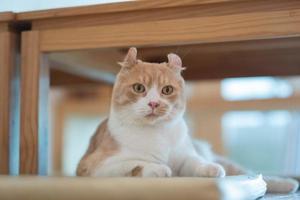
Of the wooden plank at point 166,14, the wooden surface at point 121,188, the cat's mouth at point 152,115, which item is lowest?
the wooden surface at point 121,188

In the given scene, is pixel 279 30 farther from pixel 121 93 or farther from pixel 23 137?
pixel 23 137

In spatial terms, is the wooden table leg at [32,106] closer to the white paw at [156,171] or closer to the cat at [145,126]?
the cat at [145,126]

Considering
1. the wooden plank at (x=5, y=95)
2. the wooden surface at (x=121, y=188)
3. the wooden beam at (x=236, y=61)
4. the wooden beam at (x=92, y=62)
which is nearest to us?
the wooden surface at (x=121, y=188)

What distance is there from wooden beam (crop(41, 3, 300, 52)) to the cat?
0.17 feet

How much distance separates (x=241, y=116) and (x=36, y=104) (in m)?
2.02

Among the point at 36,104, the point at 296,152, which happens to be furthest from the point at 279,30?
the point at 296,152

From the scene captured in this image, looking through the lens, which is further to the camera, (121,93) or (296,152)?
(296,152)

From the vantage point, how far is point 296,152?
2.75m

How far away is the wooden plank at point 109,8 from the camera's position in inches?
40.2

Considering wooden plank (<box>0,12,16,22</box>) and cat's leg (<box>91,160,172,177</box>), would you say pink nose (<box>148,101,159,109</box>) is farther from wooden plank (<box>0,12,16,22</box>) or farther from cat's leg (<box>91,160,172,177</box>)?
wooden plank (<box>0,12,16,22</box>)

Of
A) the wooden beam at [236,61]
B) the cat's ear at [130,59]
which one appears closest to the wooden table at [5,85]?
the cat's ear at [130,59]

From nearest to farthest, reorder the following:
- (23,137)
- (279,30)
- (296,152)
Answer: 1. (279,30)
2. (23,137)
3. (296,152)

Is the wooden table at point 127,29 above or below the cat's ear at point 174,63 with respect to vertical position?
above

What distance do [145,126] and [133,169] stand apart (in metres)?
0.11
